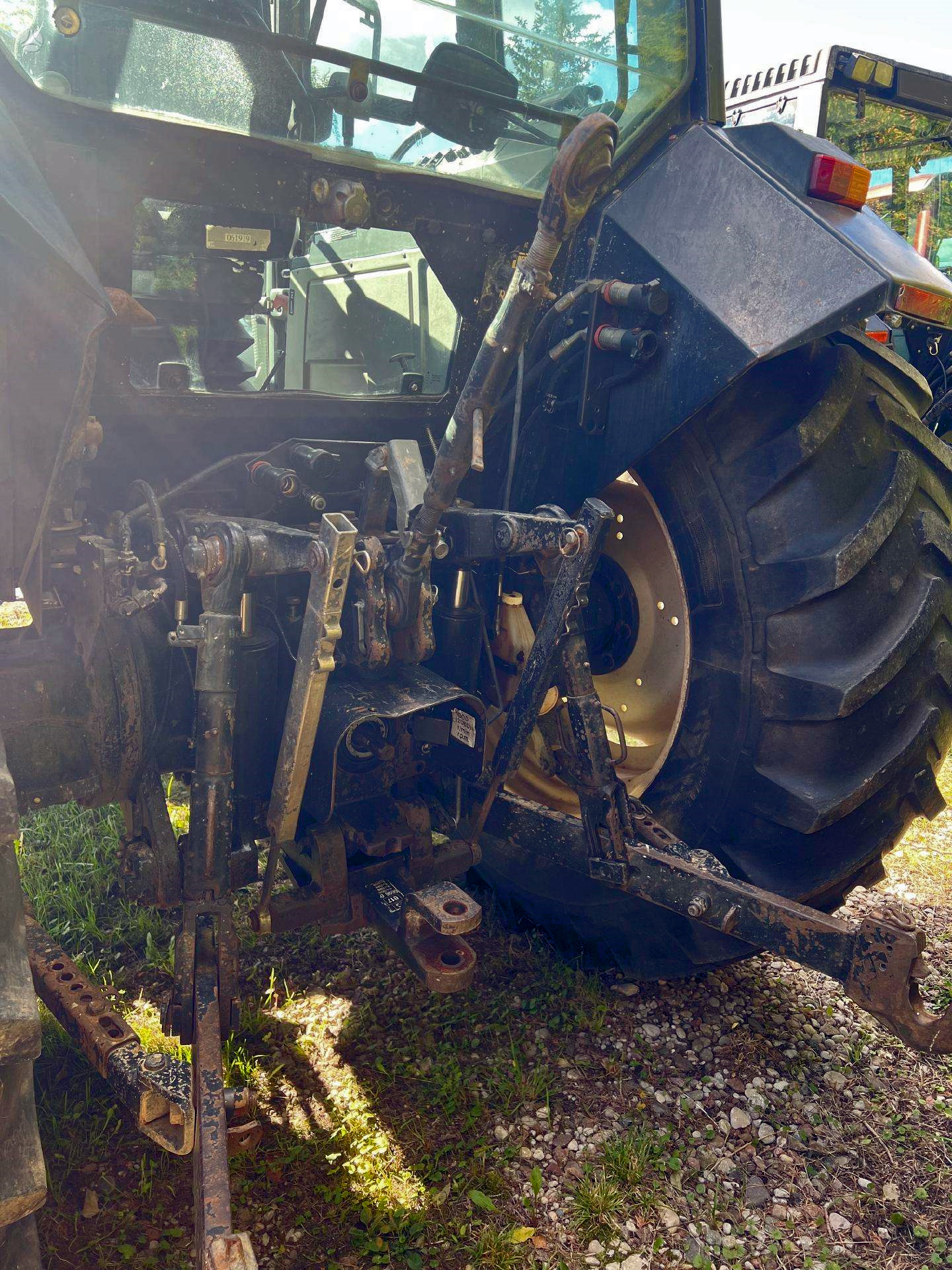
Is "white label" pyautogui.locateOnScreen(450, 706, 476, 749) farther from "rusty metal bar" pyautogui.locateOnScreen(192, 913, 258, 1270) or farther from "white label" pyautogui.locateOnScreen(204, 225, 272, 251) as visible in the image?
"white label" pyautogui.locateOnScreen(204, 225, 272, 251)

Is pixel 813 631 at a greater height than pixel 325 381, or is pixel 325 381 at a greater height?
pixel 325 381

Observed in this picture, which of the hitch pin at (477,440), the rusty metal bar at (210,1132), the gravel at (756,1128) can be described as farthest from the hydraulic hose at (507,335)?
the gravel at (756,1128)

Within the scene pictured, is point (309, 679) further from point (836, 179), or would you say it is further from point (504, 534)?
point (836, 179)

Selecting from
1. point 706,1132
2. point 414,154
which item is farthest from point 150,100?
point 706,1132

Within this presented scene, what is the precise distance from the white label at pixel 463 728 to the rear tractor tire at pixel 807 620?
16.9 inches

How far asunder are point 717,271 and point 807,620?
0.69m

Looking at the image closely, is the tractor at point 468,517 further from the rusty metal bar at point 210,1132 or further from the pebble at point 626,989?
the pebble at point 626,989

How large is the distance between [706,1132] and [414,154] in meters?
2.19

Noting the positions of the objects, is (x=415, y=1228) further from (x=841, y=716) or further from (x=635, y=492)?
(x=635, y=492)

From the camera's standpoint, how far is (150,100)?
6.42 feet

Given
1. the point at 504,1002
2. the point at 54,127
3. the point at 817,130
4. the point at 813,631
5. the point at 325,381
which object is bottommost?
the point at 504,1002

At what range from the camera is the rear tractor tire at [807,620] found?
1.96m

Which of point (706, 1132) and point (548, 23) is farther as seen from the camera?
point (548, 23)

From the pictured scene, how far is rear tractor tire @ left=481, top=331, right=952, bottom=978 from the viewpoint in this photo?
1.96 metres
